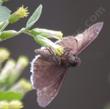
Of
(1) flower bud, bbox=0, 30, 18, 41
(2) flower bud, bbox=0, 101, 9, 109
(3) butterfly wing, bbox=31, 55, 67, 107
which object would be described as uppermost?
(1) flower bud, bbox=0, 30, 18, 41

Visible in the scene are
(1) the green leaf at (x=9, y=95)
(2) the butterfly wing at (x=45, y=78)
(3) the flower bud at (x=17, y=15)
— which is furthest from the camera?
(1) the green leaf at (x=9, y=95)

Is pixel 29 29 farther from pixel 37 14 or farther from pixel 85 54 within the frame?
pixel 85 54

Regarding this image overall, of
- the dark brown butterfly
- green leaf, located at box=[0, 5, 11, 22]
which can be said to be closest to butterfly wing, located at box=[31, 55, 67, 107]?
the dark brown butterfly

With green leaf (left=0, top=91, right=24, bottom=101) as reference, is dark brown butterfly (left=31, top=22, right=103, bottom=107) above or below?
above

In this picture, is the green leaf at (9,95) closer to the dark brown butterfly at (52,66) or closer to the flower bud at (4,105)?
the flower bud at (4,105)

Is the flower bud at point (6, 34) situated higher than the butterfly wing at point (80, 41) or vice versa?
the flower bud at point (6, 34)

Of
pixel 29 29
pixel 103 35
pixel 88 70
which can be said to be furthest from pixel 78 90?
pixel 29 29

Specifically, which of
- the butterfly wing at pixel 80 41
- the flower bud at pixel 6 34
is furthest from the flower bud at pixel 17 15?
the butterfly wing at pixel 80 41

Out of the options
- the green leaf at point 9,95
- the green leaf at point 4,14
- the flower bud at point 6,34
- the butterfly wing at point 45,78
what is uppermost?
the green leaf at point 4,14

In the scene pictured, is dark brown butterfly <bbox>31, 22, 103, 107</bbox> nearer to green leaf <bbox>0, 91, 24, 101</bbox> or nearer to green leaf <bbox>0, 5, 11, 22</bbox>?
green leaf <bbox>0, 5, 11, 22</bbox>
